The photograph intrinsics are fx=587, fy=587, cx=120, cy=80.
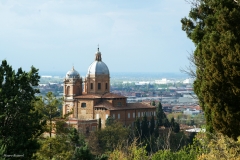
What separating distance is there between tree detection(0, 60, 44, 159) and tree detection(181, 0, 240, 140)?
17.4 ft

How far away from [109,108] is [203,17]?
4472 centimetres

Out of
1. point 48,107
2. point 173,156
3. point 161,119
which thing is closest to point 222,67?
point 173,156

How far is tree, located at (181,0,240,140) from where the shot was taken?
12039 mm

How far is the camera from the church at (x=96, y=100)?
58969 millimetres

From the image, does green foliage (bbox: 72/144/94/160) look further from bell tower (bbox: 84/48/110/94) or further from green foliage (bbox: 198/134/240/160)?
bell tower (bbox: 84/48/110/94)

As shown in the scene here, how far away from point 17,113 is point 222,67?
6518 millimetres

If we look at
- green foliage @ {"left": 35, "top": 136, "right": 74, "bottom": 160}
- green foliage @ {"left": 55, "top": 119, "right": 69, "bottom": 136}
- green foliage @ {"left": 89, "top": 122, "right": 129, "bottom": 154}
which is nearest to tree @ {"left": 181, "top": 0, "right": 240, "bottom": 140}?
green foliage @ {"left": 35, "top": 136, "right": 74, "bottom": 160}

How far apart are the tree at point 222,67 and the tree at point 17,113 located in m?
5.31

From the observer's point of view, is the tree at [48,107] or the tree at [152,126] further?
the tree at [152,126]

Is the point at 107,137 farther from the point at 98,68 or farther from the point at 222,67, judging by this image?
the point at 222,67

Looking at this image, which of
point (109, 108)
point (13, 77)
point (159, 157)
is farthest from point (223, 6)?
point (109, 108)

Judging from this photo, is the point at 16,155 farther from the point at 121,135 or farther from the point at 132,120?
the point at 132,120

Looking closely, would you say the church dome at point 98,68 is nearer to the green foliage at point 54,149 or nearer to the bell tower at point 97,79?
the bell tower at point 97,79

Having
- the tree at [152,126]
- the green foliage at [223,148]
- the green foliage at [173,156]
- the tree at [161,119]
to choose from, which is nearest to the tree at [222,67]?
the green foliage at [223,148]
